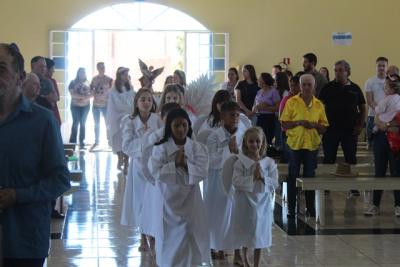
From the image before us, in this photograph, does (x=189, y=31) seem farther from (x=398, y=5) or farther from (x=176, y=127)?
(x=176, y=127)

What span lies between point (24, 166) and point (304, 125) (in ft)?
16.7

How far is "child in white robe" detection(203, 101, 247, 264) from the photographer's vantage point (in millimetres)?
5625

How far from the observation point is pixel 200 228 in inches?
196

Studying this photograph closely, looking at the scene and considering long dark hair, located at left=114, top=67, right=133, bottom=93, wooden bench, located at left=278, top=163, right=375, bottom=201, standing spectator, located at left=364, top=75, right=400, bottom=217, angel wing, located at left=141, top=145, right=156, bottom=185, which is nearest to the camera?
angel wing, located at left=141, top=145, right=156, bottom=185

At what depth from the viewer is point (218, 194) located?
573 centimetres

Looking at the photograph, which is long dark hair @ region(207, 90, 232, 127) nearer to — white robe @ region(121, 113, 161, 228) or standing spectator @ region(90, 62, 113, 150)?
white robe @ region(121, 113, 161, 228)

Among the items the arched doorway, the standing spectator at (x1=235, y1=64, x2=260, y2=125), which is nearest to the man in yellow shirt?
the standing spectator at (x1=235, y1=64, x2=260, y2=125)

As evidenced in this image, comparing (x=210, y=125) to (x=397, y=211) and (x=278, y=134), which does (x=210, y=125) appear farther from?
(x=278, y=134)

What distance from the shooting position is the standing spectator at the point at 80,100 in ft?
48.6

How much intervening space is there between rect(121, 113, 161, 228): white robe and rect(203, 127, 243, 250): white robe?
0.70 m

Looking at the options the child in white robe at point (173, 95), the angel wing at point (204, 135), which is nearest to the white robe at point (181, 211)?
the angel wing at point (204, 135)

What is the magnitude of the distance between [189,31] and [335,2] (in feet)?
12.1

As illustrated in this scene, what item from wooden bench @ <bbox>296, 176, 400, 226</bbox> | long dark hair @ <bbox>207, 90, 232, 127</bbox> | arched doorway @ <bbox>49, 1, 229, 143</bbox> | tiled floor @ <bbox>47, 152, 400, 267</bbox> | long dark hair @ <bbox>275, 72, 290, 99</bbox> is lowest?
tiled floor @ <bbox>47, 152, 400, 267</bbox>

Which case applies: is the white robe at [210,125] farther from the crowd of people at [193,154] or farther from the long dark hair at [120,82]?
the long dark hair at [120,82]
